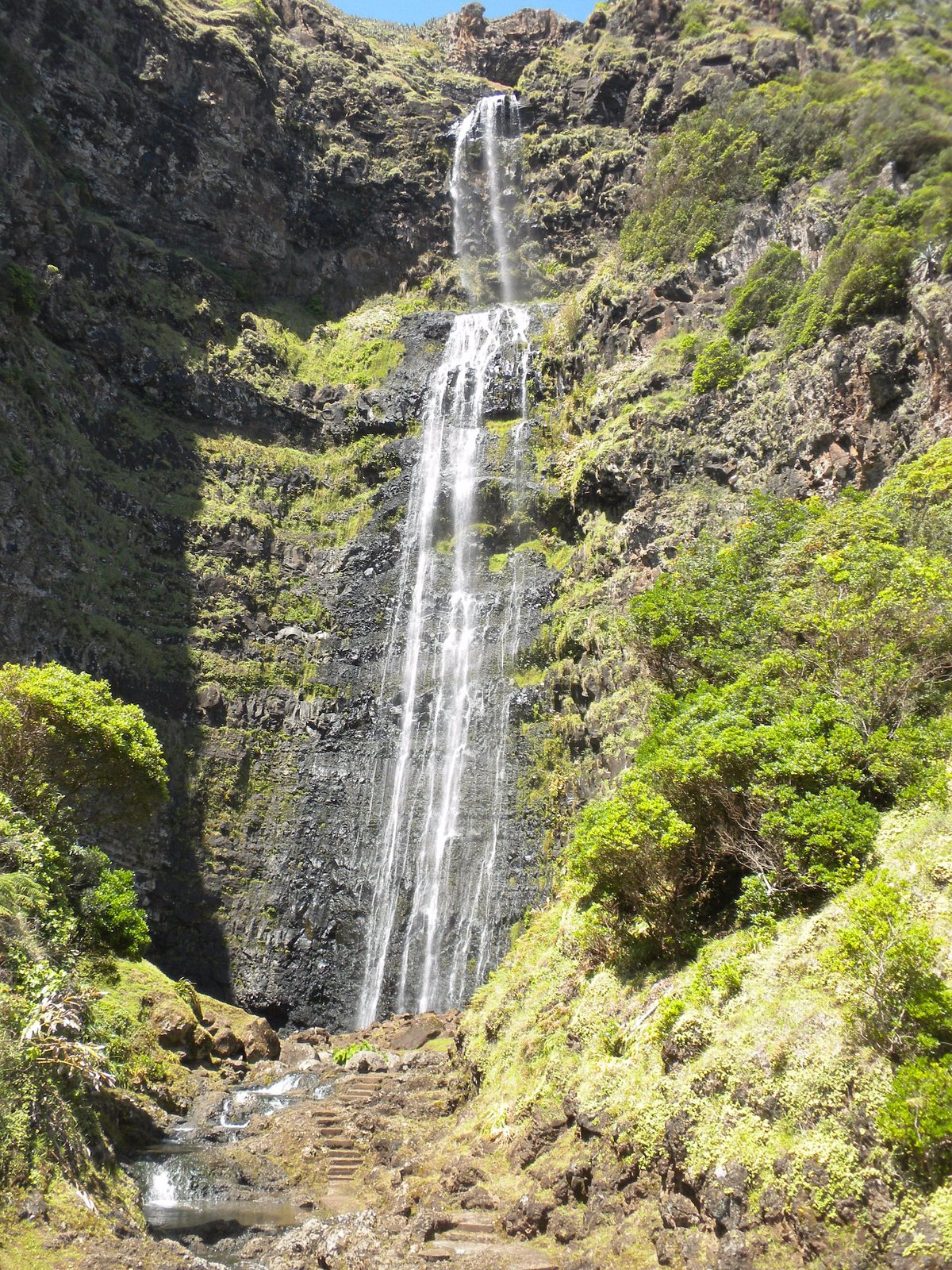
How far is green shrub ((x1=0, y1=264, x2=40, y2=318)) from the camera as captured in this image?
101 feet

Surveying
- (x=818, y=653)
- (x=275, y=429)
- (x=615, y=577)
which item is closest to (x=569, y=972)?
(x=818, y=653)

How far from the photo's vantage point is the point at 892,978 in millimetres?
6930

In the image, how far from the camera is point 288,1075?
64.6ft

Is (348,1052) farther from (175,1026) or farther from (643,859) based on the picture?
(643,859)

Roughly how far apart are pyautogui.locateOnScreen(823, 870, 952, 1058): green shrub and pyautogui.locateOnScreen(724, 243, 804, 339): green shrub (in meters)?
23.1

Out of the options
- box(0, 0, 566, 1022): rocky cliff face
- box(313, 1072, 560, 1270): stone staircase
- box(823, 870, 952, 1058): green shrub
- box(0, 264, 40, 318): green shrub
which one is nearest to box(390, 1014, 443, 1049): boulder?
box(0, 0, 566, 1022): rocky cliff face

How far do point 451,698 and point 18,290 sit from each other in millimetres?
22015

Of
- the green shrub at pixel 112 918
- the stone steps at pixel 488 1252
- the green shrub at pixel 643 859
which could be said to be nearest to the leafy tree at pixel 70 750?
the green shrub at pixel 112 918

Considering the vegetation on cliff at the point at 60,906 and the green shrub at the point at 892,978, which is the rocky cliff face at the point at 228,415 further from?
the green shrub at the point at 892,978

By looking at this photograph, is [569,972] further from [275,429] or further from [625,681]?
[275,429]

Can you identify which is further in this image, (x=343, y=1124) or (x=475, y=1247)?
(x=343, y=1124)

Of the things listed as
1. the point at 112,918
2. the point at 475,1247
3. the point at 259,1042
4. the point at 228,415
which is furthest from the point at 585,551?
the point at 475,1247

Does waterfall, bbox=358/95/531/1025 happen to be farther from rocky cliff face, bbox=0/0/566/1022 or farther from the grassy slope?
the grassy slope

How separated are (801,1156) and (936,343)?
17643 mm
